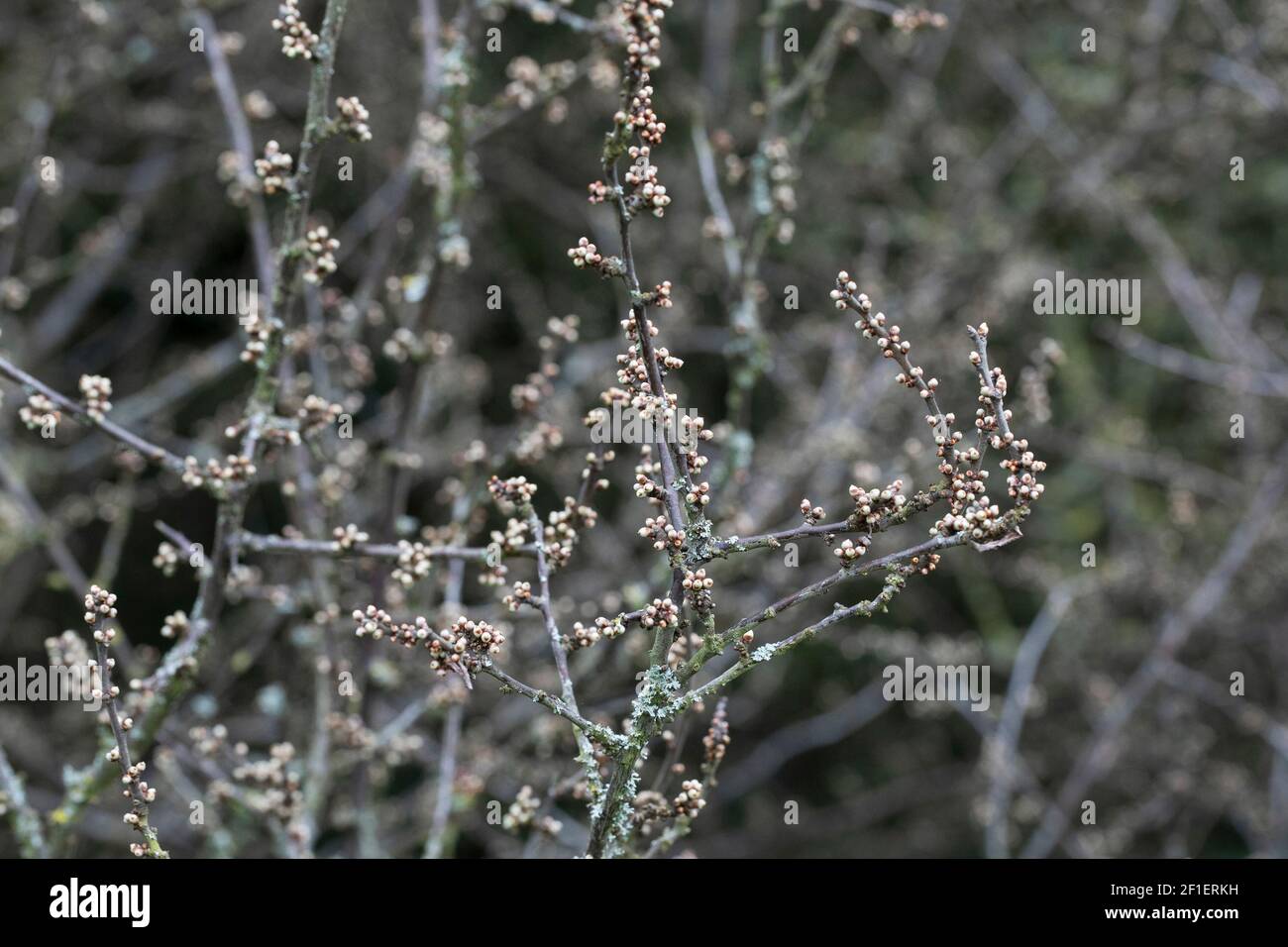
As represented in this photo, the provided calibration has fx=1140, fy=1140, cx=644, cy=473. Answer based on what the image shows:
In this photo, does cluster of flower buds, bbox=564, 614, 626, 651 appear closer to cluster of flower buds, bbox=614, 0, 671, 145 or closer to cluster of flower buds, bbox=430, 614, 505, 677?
cluster of flower buds, bbox=430, 614, 505, 677

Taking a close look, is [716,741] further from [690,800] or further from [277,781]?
[277,781]

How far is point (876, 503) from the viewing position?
1.86 m

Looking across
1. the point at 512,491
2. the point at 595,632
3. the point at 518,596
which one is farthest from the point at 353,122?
the point at 595,632

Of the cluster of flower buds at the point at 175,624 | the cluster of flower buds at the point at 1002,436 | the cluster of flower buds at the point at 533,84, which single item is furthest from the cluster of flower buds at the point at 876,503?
the cluster of flower buds at the point at 533,84

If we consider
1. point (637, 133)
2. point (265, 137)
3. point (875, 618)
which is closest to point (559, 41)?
point (265, 137)

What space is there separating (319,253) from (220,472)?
20.1 inches

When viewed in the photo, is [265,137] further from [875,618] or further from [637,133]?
[637,133]

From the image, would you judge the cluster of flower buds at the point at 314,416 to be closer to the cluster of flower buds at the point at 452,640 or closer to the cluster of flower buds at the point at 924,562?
the cluster of flower buds at the point at 452,640

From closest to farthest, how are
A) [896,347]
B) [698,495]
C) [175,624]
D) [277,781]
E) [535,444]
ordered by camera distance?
[698,495] < [896,347] < [175,624] < [277,781] < [535,444]

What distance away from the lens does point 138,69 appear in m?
6.17

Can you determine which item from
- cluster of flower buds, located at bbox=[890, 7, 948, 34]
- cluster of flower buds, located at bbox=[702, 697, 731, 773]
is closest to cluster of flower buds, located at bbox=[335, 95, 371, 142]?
cluster of flower buds, located at bbox=[702, 697, 731, 773]

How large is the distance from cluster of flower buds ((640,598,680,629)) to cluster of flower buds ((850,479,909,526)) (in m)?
0.34

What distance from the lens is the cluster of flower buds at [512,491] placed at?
222 cm

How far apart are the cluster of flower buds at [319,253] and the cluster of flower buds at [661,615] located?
1.04m
